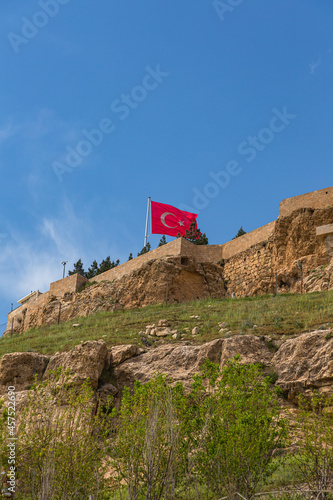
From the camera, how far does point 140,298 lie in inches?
1080

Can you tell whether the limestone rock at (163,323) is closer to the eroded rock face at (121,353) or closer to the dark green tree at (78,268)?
the eroded rock face at (121,353)

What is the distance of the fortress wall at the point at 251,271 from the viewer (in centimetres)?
2447

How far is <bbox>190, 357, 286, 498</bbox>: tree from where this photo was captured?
8.04 m

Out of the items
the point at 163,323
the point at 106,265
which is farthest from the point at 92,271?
the point at 163,323

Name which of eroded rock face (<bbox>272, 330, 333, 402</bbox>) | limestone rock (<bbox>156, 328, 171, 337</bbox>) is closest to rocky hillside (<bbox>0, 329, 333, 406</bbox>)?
eroded rock face (<bbox>272, 330, 333, 402</bbox>)

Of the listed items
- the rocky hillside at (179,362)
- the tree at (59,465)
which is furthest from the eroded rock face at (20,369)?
the tree at (59,465)

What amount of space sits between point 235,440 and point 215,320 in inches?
405

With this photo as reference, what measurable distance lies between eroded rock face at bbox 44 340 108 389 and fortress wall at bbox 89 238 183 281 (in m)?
13.2

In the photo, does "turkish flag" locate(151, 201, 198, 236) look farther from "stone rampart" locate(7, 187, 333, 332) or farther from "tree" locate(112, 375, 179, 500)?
"tree" locate(112, 375, 179, 500)

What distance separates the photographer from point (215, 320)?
18422 millimetres

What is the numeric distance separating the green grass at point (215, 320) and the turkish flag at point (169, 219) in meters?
6.56

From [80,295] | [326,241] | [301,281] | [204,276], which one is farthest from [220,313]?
[80,295]

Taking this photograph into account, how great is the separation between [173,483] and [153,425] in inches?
34.7

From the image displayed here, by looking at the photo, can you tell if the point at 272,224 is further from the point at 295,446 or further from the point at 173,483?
the point at 173,483
